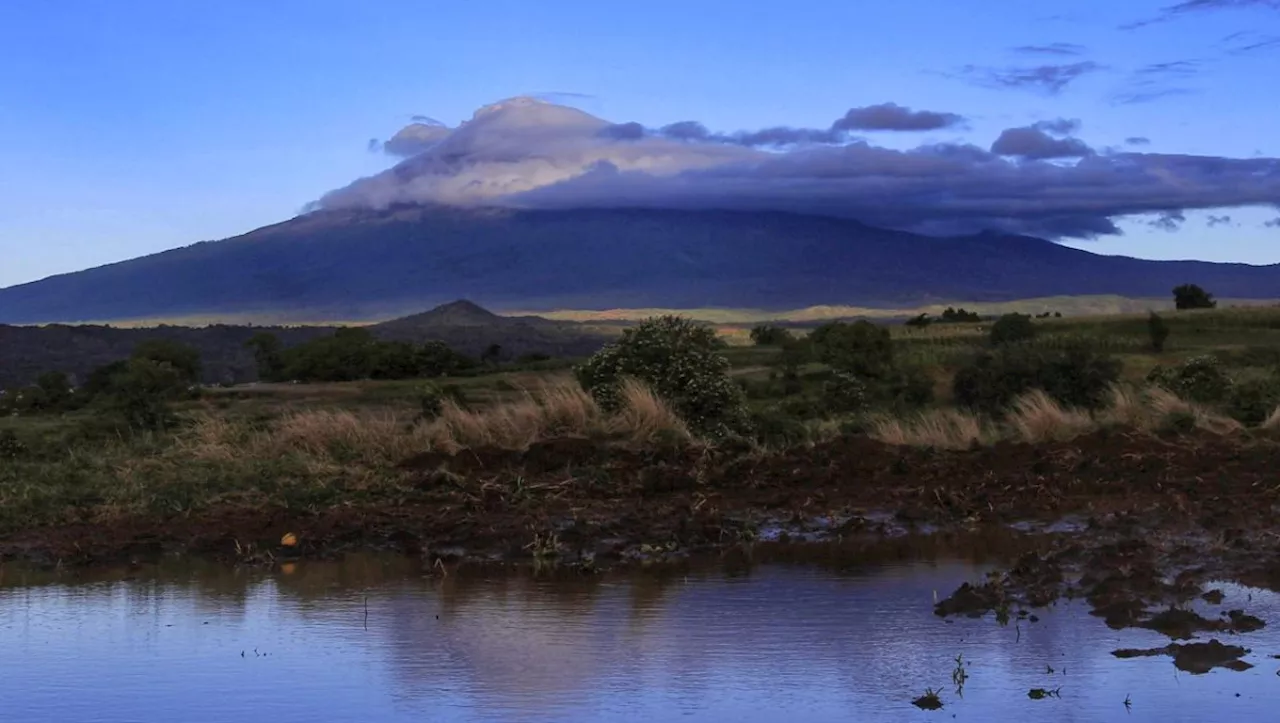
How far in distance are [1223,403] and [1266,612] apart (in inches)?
612

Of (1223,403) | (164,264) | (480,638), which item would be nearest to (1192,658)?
(480,638)

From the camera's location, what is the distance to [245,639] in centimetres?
1021

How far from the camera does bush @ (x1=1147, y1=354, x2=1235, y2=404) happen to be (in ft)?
86.9

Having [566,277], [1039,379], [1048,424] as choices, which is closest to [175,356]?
[1039,379]

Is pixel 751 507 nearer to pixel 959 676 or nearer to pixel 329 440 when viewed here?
pixel 329 440

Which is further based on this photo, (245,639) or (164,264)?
(164,264)

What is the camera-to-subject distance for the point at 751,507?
1578cm

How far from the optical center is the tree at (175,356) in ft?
138

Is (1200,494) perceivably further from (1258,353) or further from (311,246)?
(311,246)

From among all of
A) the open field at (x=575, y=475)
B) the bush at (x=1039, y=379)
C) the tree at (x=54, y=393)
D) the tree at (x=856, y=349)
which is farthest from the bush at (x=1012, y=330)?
the tree at (x=54, y=393)

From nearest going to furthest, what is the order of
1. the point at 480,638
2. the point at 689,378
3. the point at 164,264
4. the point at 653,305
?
the point at 480,638, the point at 689,378, the point at 653,305, the point at 164,264

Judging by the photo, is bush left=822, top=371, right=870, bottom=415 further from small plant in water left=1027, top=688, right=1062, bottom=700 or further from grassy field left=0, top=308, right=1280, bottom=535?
small plant in water left=1027, top=688, right=1062, bottom=700

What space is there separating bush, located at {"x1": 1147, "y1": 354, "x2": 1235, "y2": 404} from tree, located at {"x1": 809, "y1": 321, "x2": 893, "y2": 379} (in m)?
6.47

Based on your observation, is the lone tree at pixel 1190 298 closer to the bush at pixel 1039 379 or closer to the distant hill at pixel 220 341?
the distant hill at pixel 220 341
